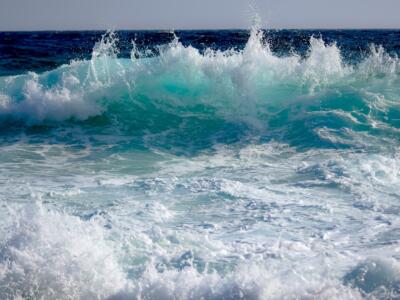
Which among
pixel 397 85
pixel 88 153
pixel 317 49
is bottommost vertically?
pixel 88 153

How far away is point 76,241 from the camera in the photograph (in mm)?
4012

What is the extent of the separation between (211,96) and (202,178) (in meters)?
4.96

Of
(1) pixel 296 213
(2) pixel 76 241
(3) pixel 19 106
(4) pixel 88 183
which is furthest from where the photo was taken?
(3) pixel 19 106

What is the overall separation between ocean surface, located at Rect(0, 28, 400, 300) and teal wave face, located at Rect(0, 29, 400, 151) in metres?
0.04

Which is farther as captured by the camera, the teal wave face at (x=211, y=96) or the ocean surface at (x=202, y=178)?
the teal wave face at (x=211, y=96)

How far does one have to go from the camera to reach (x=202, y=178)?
251 inches

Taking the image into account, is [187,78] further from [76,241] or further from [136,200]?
[76,241]

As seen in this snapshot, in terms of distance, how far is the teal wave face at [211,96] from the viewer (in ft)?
31.5

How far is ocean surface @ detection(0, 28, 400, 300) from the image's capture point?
146 inches

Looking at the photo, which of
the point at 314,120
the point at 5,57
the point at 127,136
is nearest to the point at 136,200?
the point at 127,136

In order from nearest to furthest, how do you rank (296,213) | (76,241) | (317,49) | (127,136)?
1. (76,241)
2. (296,213)
3. (127,136)
4. (317,49)

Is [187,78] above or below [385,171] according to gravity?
above

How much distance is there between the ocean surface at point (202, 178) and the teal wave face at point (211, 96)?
1.5 inches

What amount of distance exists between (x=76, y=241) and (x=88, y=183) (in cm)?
229
